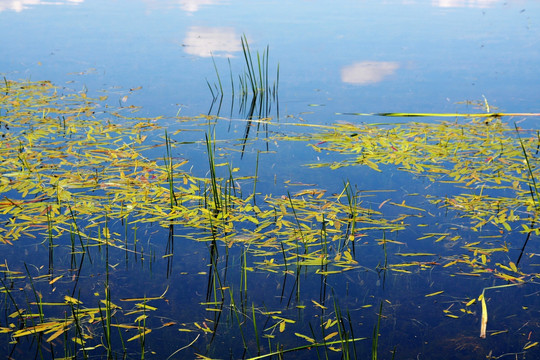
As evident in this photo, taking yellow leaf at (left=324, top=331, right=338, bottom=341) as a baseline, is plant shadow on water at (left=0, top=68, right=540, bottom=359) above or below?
above

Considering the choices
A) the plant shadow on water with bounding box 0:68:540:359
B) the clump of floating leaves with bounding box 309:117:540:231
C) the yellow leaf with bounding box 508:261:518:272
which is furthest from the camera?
the clump of floating leaves with bounding box 309:117:540:231

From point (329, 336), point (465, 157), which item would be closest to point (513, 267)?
point (329, 336)

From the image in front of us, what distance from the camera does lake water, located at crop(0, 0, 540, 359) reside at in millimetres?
2115

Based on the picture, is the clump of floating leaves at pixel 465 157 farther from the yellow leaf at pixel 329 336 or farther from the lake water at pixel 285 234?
the yellow leaf at pixel 329 336

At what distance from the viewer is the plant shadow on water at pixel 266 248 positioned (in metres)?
2.10

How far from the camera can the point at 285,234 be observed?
275 centimetres

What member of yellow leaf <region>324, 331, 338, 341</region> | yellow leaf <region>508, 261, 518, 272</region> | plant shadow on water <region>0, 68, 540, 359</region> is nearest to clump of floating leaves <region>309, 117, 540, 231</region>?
plant shadow on water <region>0, 68, 540, 359</region>

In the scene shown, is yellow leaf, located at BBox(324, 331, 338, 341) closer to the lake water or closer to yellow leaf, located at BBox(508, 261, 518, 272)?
the lake water

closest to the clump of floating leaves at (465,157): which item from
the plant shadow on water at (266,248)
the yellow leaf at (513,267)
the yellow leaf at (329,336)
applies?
the plant shadow on water at (266,248)

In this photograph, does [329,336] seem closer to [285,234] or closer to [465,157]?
[285,234]

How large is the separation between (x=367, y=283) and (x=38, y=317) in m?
1.22

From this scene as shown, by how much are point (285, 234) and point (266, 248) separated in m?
0.14

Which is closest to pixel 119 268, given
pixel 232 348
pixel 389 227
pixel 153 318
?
pixel 153 318

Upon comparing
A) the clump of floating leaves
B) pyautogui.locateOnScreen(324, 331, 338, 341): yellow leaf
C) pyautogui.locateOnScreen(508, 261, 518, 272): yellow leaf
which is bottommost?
pyautogui.locateOnScreen(324, 331, 338, 341): yellow leaf
